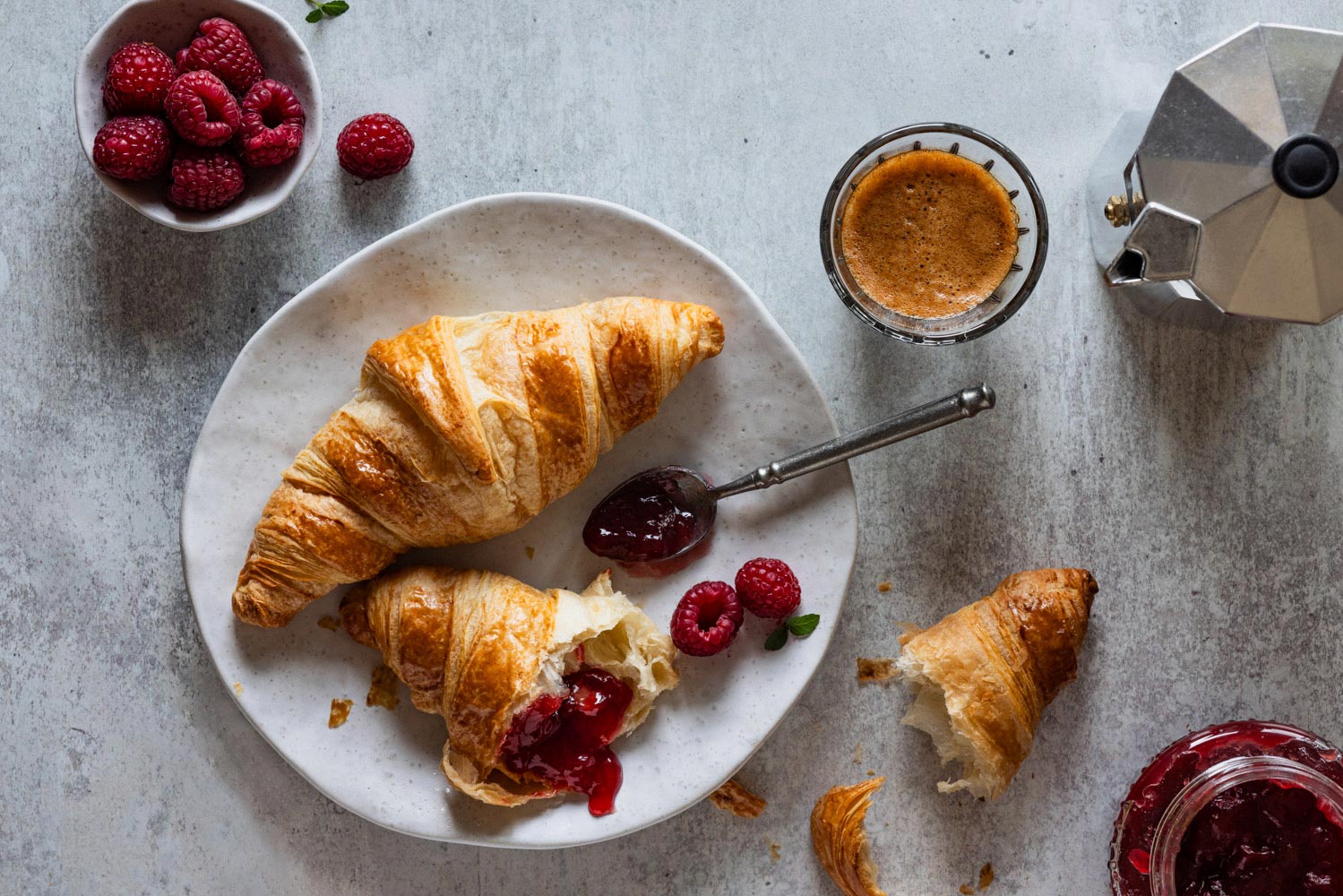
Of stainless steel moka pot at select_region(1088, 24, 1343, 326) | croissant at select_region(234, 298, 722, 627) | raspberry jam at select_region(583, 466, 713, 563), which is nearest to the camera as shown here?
stainless steel moka pot at select_region(1088, 24, 1343, 326)

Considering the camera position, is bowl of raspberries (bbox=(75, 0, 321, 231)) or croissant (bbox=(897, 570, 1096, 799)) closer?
bowl of raspberries (bbox=(75, 0, 321, 231))

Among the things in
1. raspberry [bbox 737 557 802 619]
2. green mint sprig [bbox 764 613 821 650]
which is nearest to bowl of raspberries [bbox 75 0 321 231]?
raspberry [bbox 737 557 802 619]

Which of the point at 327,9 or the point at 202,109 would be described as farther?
the point at 327,9

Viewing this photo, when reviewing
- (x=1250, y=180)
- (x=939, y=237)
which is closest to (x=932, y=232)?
(x=939, y=237)

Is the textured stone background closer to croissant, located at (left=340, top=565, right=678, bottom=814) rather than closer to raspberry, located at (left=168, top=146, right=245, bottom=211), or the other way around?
raspberry, located at (left=168, top=146, right=245, bottom=211)

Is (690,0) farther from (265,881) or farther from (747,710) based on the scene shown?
(265,881)

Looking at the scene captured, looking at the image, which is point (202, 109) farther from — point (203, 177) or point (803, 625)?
point (803, 625)
